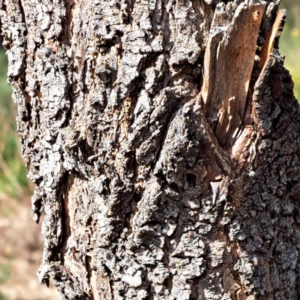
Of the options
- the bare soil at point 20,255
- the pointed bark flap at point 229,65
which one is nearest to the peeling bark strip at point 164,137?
the pointed bark flap at point 229,65

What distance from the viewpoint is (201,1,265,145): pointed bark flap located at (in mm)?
1217

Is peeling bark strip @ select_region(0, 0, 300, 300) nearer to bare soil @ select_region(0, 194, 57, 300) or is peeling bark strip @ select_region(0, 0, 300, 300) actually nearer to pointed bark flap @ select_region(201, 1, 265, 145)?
pointed bark flap @ select_region(201, 1, 265, 145)

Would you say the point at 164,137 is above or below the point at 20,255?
below

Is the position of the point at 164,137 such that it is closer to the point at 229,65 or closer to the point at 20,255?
the point at 229,65

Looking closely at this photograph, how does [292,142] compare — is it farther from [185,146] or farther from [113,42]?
[113,42]

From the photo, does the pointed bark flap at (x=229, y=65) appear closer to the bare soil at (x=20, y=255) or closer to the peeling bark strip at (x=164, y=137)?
the peeling bark strip at (x=164, y=137)

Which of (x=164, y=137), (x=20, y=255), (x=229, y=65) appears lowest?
(x=164, y=137)

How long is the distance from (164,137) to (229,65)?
232 millimetres

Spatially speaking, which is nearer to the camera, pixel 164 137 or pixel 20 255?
pixel 164 137

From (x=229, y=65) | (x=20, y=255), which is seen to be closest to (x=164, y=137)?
(x=229, y=65)

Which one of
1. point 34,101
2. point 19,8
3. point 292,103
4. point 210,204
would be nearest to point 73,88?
point 34,101

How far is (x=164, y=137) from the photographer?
48.6 inches

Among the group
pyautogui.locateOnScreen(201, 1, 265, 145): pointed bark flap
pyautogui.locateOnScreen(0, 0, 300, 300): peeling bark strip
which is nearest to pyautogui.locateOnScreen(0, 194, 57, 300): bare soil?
pyautogui.locateOnScreen(0, 0, 300, 300): peeling bark strip

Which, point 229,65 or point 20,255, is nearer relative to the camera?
point 229,65
